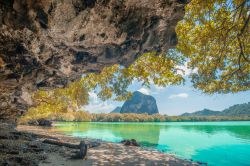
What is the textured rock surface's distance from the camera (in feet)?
16.7

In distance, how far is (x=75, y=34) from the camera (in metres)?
6.51

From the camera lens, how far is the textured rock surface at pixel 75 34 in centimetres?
508

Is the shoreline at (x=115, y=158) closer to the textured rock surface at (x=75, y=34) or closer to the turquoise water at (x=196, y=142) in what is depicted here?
the textured rock surface at (x=75, y=34)

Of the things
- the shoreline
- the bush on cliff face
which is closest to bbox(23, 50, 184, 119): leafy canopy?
the bush on cliff face

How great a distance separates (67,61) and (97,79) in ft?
25.8

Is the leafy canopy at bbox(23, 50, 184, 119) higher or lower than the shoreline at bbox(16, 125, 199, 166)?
higher

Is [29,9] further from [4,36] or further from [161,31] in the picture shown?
[161,31]

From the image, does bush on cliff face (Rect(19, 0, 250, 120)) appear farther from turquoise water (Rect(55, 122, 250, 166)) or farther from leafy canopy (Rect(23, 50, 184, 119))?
turquoise water (Rect(55, 122, 250, 166))

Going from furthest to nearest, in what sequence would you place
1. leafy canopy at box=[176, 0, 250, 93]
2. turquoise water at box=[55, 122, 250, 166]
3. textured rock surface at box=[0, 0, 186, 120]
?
turquoise water at box=[55, 122, 250, 166] → leafy canopy at box=[176, 0, 250, 93] → textured rock surface at box=[0, 0, 186, 120]

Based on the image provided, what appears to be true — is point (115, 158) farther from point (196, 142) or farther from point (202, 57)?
point (196, 142)

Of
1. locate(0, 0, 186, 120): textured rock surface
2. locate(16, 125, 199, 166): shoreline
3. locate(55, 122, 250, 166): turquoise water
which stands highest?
locate(0, 0, 186, 120): textured rock surface

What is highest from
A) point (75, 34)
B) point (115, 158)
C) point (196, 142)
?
point (75, 34)

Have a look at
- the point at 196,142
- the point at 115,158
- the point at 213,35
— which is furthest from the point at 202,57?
the point at 196,142

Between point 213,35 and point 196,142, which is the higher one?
point 213,35
